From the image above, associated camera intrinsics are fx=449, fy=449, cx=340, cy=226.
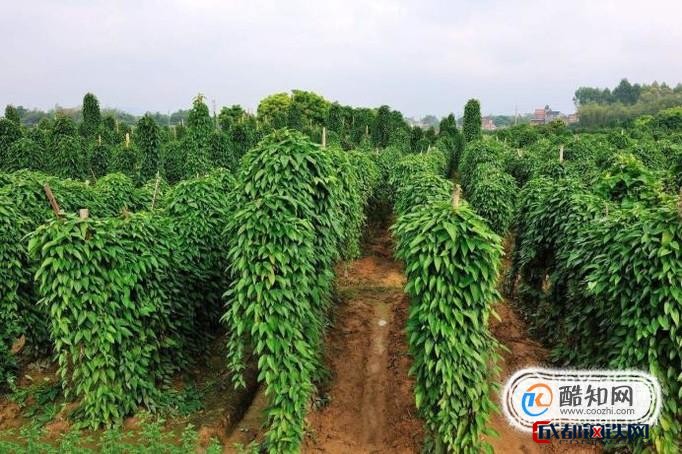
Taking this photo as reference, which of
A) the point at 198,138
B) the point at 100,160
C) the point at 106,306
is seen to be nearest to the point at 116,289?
the point at 106,306

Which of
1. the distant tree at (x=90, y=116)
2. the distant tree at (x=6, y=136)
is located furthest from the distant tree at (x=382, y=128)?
the distant tree at (x=6, y=136)

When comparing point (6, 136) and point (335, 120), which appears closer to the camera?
point (6, 136)

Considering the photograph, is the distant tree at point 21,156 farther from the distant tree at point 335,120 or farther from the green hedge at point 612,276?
the distant tree at point 335,120

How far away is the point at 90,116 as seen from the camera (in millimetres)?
24828

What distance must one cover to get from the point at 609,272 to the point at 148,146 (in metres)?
15.2

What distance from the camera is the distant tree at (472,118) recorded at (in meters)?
34.6

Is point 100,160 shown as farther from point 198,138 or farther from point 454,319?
point 454,319

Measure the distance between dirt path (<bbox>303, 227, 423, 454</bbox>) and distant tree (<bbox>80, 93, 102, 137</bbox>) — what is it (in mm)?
20513

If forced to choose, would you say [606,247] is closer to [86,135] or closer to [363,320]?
[363,320]

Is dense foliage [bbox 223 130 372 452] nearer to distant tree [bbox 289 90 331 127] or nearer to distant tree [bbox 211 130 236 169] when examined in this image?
distant tree [bbox 211 130 236 169]

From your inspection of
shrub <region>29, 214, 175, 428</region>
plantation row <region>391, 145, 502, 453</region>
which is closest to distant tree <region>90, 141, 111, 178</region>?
shrub <region>29, 214, 175, 428</region>

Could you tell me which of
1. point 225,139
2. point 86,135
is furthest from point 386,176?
point 86,135

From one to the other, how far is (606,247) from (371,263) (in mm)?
7365

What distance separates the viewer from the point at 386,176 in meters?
16.4
